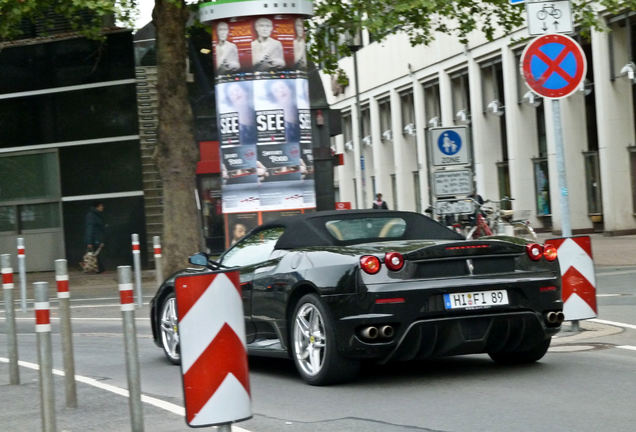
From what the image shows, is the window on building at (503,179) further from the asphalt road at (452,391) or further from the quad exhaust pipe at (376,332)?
the quad exhaust pipe at (376,332)

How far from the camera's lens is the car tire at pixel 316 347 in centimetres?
897

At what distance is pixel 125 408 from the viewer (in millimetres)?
8836

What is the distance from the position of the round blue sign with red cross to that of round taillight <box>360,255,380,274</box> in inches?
154

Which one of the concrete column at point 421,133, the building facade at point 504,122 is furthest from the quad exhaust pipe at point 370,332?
the concrete column at point 421,133

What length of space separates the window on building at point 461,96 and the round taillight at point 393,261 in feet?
124

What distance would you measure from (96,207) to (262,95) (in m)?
9.94

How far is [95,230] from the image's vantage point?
3064cm

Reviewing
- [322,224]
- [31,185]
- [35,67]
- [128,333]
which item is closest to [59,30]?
[35,67]

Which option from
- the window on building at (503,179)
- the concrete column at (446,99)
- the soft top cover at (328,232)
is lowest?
the soft top cover at (328,232)

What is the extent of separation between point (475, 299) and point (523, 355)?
1106 millimetres

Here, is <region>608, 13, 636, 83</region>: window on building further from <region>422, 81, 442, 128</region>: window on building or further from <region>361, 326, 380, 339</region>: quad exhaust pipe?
<region>361, 326, 380, 339</region>: quad exhaust pipe

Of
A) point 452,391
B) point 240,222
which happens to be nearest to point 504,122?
point 240,222

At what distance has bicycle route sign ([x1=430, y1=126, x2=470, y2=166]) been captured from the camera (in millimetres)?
18859

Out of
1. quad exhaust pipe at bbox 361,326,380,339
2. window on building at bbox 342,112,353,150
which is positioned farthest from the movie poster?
window on building at bbox 342,112,353,150
